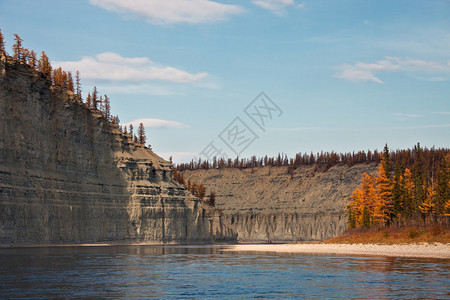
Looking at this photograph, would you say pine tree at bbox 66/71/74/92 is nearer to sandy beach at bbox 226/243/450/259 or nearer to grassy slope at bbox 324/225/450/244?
grassy slope at bbox 324/225/450/244

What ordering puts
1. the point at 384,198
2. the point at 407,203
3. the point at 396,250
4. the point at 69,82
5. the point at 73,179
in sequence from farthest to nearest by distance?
1. the point at 69,82
2. the point at 73,179
3. the point at 384,198
4. the point at 407,203
5. the point at 396,250

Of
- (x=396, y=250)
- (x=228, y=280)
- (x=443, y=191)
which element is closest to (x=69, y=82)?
(x=443, y=191)

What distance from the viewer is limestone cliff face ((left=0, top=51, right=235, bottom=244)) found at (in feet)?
302

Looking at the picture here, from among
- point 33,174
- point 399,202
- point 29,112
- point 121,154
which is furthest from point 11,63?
point 399,202

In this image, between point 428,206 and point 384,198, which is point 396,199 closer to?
point 384,198

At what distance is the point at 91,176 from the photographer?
119438mm

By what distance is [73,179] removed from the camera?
110688 millimetres

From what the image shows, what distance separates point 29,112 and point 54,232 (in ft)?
74.2

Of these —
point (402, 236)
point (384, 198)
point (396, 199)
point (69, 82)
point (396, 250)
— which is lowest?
point (396, 250)

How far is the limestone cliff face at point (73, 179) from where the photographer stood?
9219cm

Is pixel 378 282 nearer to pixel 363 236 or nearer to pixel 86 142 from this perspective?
pixel 363 236

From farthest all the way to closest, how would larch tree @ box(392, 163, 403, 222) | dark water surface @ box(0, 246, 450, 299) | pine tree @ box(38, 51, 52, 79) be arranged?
1. pine tree @ box(38, 51, 52, 79)
2. larch tree @ box(392, 163, 403, 222)
3. dark water surface @ box(0, 246, 450, 299)

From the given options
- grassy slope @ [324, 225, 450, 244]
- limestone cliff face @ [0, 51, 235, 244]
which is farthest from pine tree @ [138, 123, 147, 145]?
grassy slope @ [324, 225, 450, 244]

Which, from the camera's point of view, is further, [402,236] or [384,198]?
[384,198]
